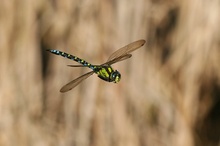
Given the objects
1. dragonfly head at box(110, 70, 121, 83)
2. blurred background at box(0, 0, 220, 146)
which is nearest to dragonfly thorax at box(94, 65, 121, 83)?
dragonfly head at box(110, 70, 121, 83)

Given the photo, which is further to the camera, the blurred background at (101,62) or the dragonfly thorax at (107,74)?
the blurred background at (101,62)

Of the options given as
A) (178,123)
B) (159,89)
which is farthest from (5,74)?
(178,123)

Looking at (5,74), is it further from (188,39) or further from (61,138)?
(188,39)

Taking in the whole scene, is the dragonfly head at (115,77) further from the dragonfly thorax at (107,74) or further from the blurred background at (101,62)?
the blurred background at (101,62)

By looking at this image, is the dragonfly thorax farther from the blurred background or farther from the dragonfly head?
the blurred background

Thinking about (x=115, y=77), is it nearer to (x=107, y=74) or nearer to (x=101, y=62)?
(x=107, y=74)

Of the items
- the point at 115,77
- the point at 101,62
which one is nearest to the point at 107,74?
the point at 115,77

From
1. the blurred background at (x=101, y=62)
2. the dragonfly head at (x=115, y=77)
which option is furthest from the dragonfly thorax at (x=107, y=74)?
the blurred background at (x=101, y=62)
